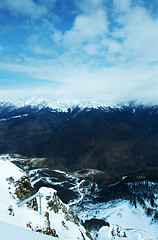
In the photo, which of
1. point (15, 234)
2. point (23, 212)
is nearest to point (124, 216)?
point (23, 212)

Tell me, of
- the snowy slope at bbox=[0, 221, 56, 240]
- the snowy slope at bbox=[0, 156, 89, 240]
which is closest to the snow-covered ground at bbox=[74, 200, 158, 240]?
the snowy slope at bbox=[0, 156, 89, 240]

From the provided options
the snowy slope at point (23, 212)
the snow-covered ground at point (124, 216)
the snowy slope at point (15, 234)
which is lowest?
the snow-covered ground at point (124, 216)

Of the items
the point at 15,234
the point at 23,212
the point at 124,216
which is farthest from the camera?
the point at 124,216

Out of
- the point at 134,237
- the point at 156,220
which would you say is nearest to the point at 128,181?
the point at 156,220

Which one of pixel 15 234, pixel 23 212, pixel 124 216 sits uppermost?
pixel 15 234

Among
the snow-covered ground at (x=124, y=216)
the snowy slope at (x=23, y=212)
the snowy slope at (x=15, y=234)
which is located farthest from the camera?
the snow-covered ground at (x=124, y=216)

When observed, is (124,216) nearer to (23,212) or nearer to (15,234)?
(23,212)

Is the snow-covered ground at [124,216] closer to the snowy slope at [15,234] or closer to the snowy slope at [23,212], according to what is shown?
the snowy slope at [23,212]

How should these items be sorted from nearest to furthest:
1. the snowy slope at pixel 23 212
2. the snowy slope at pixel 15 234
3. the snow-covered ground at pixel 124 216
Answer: the snowy slope at pixel 15 234 → the snowy slope at pixel 23 212 → the snow-covered ground at pixel 124 216

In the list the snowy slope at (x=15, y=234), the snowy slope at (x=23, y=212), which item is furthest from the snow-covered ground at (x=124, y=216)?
the snowy slope at (x=15, y=234)

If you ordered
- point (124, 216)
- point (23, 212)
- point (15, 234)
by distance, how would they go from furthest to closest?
point (124, 216), point (23, 212), point (15, 234)

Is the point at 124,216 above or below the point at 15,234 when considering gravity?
below
